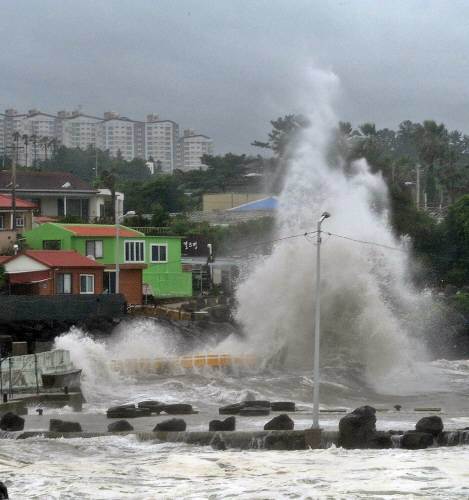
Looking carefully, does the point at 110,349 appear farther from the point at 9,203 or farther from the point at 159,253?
the point at 9,203

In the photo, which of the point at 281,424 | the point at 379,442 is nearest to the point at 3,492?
the point at 281,424

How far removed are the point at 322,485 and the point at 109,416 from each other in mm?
11592

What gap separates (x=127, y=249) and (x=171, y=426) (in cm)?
3756

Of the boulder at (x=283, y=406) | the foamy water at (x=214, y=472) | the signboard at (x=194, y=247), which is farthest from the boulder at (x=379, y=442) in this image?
the signboard at (x=194, y=247)

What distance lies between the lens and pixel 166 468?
28266mm

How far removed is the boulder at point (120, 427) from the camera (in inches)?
1283

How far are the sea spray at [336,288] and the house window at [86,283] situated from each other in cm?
817

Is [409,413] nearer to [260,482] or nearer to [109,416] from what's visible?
[109,416]

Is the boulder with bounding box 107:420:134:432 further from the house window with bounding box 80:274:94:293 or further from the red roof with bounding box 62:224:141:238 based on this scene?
the red roof with bounding box 62:224:141:238

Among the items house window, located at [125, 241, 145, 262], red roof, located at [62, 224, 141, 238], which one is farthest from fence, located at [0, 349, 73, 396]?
house window, located at [125, 241, 145, 262]

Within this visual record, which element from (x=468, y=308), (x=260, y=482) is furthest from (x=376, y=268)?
(x=260, y=482)

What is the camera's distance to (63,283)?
6078 centimetres

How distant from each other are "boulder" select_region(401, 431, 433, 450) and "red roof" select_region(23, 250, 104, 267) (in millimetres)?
32701

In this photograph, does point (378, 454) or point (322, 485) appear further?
point (378, 454)
